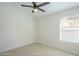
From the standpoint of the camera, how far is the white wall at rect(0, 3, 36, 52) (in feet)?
4.57

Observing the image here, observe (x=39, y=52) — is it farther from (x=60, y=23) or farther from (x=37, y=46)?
(x=60, y=23)

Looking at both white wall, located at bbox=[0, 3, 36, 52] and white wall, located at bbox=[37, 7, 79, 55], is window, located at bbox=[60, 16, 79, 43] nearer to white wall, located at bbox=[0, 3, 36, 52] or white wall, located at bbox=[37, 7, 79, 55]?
white wall, located at bbox=[37, 7, 79, 55]

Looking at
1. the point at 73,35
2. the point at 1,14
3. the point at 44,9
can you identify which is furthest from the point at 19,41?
the point at 73,35

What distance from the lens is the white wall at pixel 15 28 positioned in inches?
54.8

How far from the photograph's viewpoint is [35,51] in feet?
4.73

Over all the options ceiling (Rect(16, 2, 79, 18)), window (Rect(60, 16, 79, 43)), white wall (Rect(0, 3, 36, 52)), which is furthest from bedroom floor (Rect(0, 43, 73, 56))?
ceiling (Rect(16, 2, 79, 18))

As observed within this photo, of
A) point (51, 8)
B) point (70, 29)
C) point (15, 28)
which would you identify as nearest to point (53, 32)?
point (70, 29)

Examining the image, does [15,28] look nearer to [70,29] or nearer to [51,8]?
[51,8]

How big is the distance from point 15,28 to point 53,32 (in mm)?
639

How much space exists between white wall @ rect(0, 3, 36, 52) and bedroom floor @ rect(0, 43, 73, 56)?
0.08 m

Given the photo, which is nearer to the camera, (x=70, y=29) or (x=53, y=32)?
(x=70, y=29)

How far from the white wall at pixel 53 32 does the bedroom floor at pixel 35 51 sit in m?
0.08

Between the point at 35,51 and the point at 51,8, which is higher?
the point at 51,8

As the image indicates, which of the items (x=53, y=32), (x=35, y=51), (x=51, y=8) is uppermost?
(x=51, y=8)
